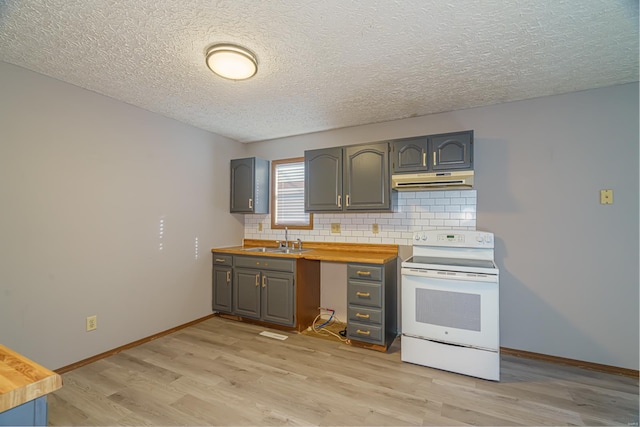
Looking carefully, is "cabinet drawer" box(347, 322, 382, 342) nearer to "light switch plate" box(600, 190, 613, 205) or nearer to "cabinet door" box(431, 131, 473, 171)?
"cabinet door" box(431, 131, 473, 171)

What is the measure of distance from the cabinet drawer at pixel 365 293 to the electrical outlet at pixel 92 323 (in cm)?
232

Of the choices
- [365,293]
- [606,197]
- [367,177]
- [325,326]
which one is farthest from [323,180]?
[606,197]

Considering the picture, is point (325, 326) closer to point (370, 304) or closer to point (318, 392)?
point (370, 304)

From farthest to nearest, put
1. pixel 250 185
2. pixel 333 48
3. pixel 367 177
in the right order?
pixel 250 185
pixel 367 177
pixel 333 48

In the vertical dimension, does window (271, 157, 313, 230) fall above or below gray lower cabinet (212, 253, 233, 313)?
above

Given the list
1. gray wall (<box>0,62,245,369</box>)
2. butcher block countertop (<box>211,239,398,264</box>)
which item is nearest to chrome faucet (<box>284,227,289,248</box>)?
butcher block countertop (<box>211,239,398,264</box>)

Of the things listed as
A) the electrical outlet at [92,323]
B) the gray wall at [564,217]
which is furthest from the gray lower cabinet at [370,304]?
the electrical outlet at [92,323]

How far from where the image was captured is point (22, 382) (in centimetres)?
78

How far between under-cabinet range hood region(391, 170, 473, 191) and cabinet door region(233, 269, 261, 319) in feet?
6.24

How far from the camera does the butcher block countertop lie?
2.93 meters

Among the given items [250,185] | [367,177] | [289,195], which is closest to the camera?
[367,177]

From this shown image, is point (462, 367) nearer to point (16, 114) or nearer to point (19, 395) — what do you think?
point (19, 395)

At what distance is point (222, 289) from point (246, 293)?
1.32ft

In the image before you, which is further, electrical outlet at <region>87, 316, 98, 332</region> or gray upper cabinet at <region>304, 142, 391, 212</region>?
gray upper cabinet at <region>304, 142, 391, 212</region>
